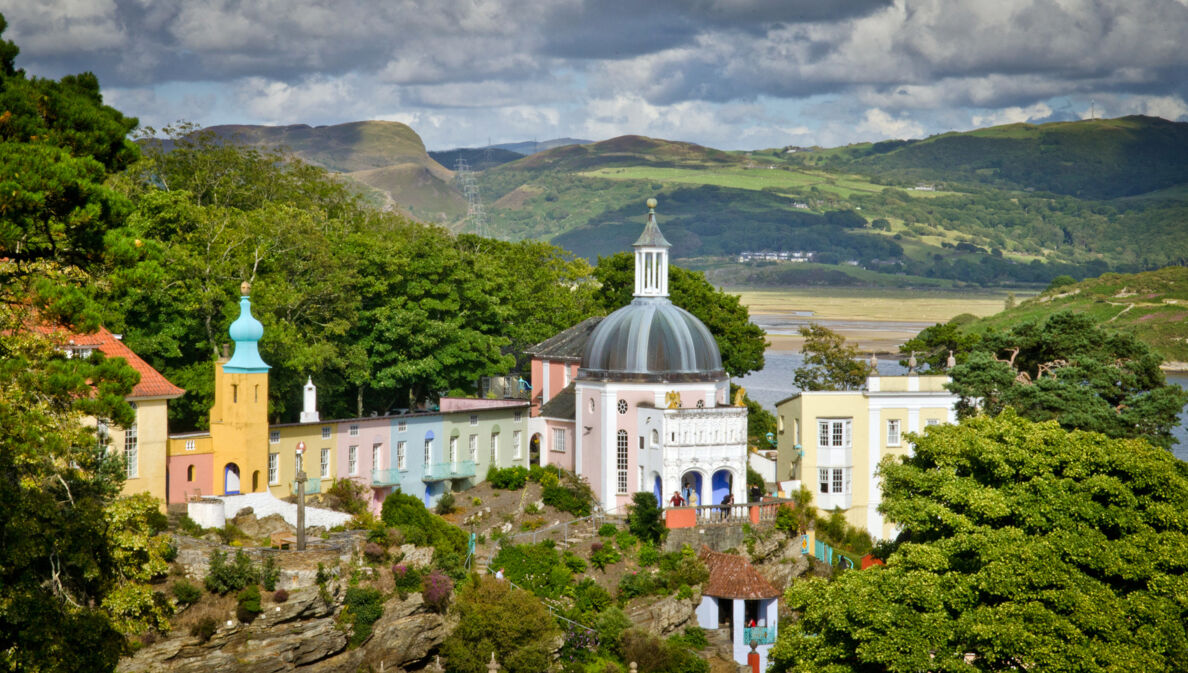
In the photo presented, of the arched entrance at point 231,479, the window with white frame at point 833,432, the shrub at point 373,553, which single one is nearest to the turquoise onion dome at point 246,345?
the arched entrance at point 231,479

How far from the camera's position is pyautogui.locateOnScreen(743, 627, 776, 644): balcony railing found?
5928 cm

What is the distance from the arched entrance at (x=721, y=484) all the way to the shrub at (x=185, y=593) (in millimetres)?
26490

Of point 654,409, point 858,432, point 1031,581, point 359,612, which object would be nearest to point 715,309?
point 858,432

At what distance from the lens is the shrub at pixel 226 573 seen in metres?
47.6

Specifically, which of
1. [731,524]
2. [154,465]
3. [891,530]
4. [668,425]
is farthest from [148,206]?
[891,530]

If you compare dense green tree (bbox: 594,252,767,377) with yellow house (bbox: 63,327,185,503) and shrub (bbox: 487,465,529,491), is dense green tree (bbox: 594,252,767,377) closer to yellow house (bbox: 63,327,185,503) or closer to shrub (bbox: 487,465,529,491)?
shrub (bbox: 487,465,529,491)

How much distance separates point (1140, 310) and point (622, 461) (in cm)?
13305

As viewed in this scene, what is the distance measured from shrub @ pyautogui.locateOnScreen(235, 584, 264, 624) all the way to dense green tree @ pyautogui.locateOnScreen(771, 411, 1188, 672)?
55.9 feet

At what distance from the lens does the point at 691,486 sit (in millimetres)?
66875

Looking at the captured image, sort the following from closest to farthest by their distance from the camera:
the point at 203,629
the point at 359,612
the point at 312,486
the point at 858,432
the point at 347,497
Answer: the point at 203,629 < the point at 359,612 < the point at 312,486 < the point at 347,497 < the point at 858,432

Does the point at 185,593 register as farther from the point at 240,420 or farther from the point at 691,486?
the point at 691,486

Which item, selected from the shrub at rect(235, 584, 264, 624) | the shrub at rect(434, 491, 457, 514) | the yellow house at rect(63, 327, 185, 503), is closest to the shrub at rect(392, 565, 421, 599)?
the shrub at rect(235, 584, 264, 624)

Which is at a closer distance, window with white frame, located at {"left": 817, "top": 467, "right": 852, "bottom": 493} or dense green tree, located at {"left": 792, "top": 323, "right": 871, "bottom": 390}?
window with white frame, located at {"left": 817, "top": 467, "right": 852, "bottom": 493}

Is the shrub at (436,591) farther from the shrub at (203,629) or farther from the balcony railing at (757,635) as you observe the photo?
A: the balcony railing at (757,635)
